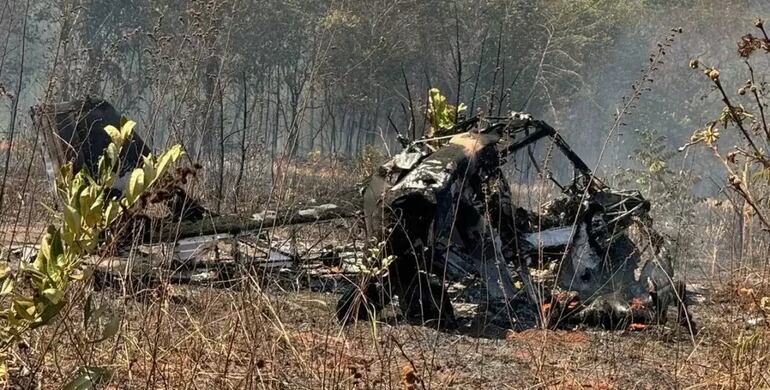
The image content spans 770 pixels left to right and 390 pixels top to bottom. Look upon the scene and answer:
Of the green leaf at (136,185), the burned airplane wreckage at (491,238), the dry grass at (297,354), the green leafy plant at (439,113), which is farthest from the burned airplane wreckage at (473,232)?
the green leaf at (136,185)

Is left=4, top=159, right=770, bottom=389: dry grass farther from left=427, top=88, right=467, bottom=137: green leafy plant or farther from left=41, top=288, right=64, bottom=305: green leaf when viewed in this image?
left=427, top=88, right=467, bottom=137: green leafy plant

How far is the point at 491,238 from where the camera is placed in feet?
15.6

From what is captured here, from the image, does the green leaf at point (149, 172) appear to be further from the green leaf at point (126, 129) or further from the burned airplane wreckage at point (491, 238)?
the burned airplane wreckage at point (491, 238)

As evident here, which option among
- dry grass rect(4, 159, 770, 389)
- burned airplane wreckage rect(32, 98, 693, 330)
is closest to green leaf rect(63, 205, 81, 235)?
dry grass rect(4, 159, 770, 389)

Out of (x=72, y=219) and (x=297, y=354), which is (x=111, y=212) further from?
(x=297, y=354)

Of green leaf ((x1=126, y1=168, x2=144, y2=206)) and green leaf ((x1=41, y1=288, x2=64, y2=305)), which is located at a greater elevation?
green leaf ((x1=126, y1=168, x2=144, y2=206))

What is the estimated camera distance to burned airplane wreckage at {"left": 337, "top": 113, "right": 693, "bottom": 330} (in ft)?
16.5

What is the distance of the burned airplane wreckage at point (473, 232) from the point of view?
16.4 ft

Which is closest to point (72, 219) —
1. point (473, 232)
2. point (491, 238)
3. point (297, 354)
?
point (297, 354)

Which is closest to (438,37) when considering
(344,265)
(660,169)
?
(660,169)

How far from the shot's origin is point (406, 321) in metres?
4.68

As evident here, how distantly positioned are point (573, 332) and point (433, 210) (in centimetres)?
120

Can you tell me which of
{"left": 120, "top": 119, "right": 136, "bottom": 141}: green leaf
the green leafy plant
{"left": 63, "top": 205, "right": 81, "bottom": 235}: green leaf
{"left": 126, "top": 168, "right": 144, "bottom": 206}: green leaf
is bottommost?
{"left": 63, "top": 205, "right": 81, "bottom": 235}: green leaf

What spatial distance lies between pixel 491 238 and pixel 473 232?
1.70 ft
